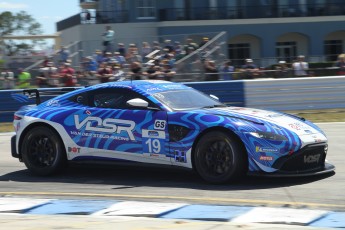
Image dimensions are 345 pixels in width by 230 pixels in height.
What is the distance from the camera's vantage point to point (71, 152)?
28.9 ft

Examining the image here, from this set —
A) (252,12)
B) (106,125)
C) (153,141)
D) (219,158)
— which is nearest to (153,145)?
(153,141)

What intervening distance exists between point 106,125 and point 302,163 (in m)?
2.63

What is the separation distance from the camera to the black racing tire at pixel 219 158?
7.63 m

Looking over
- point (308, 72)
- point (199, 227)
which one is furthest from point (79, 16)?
point (199, 227)

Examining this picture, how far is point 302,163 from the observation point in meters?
7.71

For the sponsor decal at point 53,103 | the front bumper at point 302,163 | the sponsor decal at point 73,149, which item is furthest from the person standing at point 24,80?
the front bumper at point 302,163

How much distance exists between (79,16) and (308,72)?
1894 centimetres

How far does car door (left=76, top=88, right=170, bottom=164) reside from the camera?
8.12 m

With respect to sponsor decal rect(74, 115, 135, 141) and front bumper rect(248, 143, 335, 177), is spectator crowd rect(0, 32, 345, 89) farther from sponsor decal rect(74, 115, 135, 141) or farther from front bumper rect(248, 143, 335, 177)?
front bumper rect(248, 143, 335, 177)

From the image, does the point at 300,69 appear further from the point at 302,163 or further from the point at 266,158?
the point at 266,158

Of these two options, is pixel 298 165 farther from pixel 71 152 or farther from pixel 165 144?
pixel 71 152

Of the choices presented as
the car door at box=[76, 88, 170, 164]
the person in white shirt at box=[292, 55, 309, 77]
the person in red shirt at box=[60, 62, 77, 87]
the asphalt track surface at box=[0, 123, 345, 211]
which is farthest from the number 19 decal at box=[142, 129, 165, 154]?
the person in white shirt at box=[292, 55, 309, 77]

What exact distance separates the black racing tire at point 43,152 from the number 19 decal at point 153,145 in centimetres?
140

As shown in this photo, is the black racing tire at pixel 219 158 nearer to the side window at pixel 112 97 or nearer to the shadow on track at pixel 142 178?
the shadow on track at pixel 142 178
